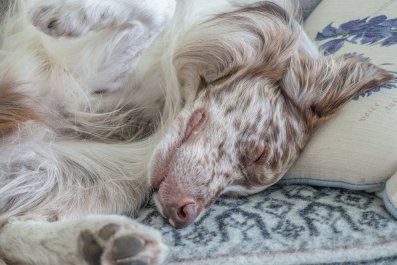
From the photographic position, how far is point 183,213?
4.37 feet

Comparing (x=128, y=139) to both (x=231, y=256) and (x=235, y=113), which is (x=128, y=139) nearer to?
(x=235, y=113)

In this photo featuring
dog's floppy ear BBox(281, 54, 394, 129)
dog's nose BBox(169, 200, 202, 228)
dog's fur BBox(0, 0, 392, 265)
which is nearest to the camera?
dog's nose BBox(169, 200, 202, 228)

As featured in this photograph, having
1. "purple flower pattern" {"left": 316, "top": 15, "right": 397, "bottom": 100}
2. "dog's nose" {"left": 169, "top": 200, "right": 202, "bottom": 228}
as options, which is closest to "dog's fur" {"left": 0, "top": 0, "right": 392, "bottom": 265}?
"dog's nose" {"left": 169, "top": 200, "right": 202, "bottom": 228}

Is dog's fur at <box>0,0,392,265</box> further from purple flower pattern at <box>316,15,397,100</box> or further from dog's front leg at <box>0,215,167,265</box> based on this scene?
purple flower pattern at <box>316,15,397,100</box>

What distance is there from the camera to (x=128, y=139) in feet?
5.48

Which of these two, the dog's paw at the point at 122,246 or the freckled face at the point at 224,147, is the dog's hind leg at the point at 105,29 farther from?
the dog's paw at the point at 122,246

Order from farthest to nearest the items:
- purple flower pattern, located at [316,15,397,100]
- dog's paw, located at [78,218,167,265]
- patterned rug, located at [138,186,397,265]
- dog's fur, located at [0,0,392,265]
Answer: purple flower pattern, located at [316,15,397,100]
dog's fur, located at [0,0,392,265]
patterned rug, located at [138,186,397,265]
dog's paw, located at [78,218,167,265]

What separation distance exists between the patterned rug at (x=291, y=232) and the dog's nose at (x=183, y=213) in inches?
0.7

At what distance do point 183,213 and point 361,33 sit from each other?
911 mm

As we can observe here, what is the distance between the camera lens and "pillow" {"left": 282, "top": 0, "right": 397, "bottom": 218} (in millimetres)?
1394

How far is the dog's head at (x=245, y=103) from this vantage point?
1442mm

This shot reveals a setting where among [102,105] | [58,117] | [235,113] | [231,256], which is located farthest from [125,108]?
[231,256]

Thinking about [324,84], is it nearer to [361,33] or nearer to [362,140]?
[362,140]

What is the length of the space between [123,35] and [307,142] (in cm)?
58
